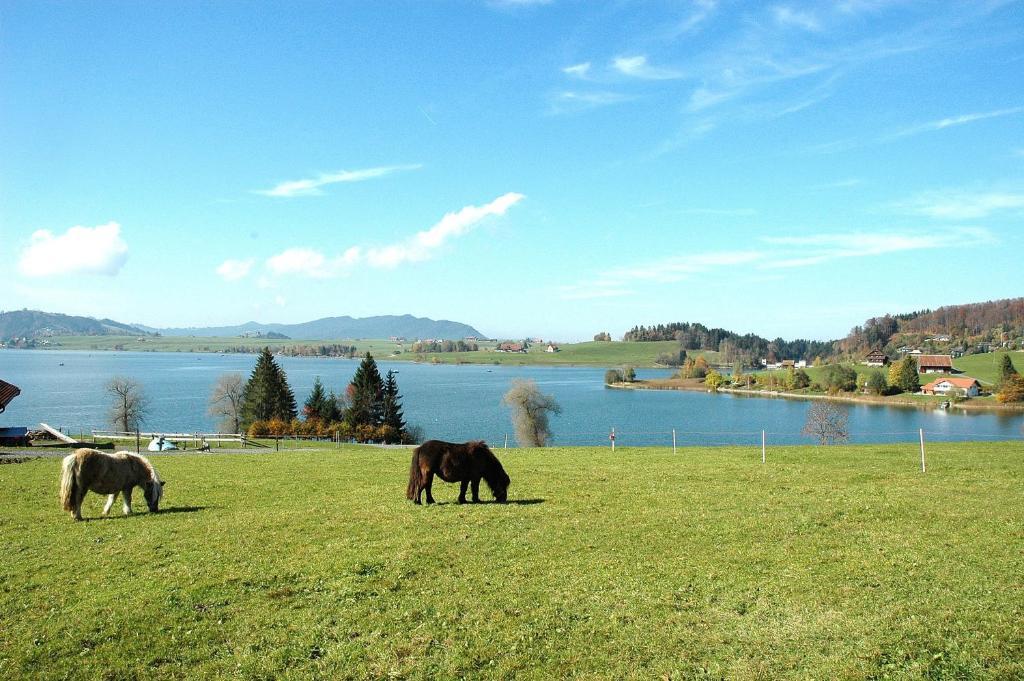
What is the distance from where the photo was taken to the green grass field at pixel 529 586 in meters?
7.21

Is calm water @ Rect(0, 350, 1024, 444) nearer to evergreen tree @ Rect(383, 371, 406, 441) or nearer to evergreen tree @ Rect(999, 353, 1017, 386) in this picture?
evergreen tree @ Rect(383, 371, 406, 441)

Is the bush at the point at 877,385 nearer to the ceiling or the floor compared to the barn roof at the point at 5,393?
nearer to the floor

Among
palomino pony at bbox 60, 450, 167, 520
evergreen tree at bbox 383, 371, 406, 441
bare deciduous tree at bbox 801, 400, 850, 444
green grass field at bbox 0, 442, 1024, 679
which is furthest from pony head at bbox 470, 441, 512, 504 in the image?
evergreen tree at bbox 383, 371, 406, 441

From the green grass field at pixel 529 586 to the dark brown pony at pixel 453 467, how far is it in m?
0.57

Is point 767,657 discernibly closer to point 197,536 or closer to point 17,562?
point 197,536

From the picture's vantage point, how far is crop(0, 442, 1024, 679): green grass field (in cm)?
721

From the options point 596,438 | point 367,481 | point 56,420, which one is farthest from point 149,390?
point 367,481

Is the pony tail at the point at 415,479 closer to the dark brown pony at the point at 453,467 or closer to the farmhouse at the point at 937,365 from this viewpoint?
the dark brown pony at the point at 453,467

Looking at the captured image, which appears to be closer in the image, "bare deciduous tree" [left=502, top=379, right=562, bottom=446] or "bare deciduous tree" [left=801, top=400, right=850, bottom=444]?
"bare deciduous tree" [left=801, top=400, right=850, bottom=444]

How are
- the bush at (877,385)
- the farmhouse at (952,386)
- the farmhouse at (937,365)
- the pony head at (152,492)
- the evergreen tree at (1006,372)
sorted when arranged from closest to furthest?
the pony head at (152,492) → the evergreen tree at (1006,372) → the farmhouse at (952,386) → the bush at (877,385) → the farmhouse at (937,365)

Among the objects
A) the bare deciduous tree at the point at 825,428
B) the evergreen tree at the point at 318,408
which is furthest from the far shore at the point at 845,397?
the evergreen tree at the point at 318,408

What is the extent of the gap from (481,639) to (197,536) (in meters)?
7.44

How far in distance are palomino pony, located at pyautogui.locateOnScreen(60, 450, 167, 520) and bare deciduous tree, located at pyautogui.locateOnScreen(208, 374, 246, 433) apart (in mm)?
64964

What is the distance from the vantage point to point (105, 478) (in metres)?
14.6
